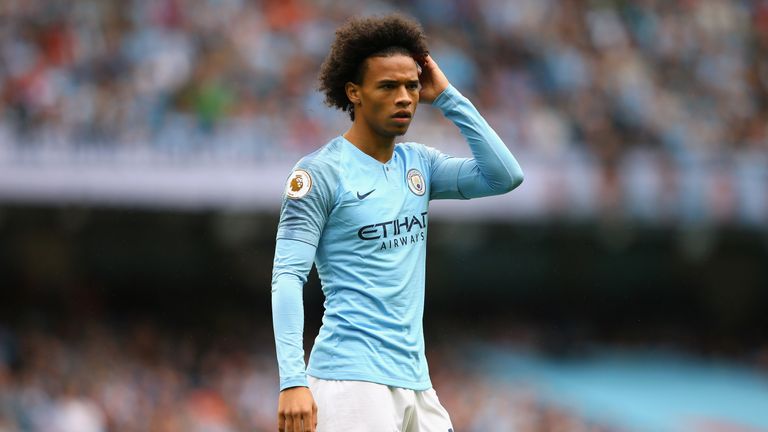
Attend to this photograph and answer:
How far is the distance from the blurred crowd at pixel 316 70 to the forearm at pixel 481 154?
34.0ft

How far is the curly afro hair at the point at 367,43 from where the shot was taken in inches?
171

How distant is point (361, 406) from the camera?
4109mm

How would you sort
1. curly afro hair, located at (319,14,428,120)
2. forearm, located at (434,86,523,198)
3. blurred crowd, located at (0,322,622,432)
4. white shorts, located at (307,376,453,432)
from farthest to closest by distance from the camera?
blurred crowd, located at (0,322,622,432) < forearm, located at (434,86,523,198) < curly afro hair, located at (319,14,428,120) < white shorts, located at (307,376,453,432)

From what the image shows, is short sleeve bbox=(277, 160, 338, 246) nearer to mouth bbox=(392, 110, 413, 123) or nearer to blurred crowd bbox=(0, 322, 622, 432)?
mouth bbox=(392, 110, 413, 123)

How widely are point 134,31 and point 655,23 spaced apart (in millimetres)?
7488

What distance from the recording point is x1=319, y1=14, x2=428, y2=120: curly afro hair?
14.2ft

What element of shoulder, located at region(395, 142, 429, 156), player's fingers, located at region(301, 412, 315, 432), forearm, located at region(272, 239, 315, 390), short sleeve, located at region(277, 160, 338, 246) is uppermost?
shoulder, located at region(395, 142, 429, 156)

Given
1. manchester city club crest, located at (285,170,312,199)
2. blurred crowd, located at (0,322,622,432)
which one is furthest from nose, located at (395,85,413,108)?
blurred crowd, located at (0,322,622,432)

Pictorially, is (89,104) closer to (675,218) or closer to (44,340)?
(44,340)

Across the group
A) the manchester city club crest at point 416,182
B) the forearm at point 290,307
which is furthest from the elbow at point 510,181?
the forearm at point 290,307

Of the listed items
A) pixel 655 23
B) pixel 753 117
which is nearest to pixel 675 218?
pixel 753 117

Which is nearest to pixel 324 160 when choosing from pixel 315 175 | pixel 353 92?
pixel 315 175

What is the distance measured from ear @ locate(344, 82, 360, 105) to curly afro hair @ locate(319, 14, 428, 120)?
2 centimetres

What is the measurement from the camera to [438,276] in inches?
717
